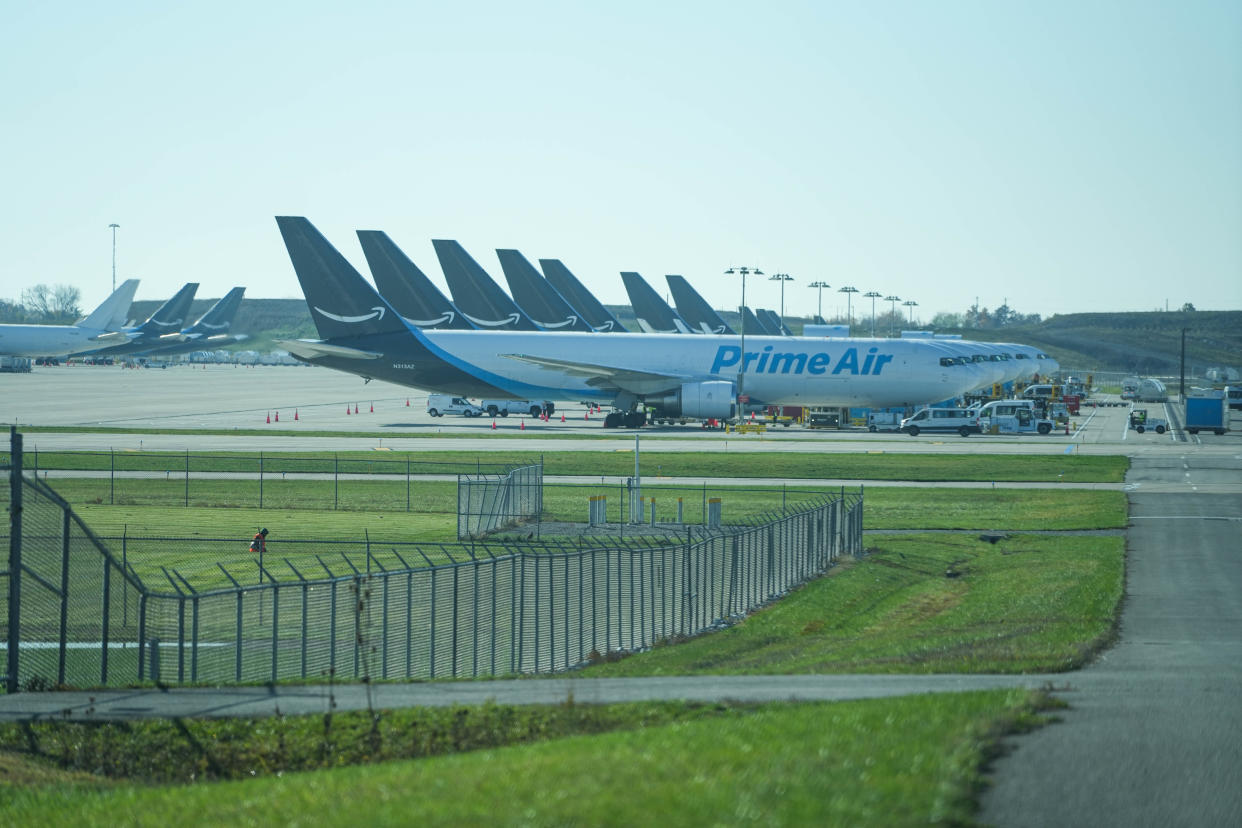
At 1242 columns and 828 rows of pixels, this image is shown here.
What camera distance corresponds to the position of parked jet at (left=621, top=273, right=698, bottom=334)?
127312mm

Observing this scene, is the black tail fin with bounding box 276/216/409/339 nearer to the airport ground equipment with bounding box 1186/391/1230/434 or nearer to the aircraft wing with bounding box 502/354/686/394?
the aircraft wing with bounding box 502/354/686/394

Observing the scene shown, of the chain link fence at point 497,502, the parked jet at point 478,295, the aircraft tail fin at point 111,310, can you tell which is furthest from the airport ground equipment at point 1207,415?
the aircraft tail fin at point 111,310

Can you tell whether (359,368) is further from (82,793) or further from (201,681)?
(82,793)

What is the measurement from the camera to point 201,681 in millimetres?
16969

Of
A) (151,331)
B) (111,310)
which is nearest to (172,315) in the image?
(151,331)

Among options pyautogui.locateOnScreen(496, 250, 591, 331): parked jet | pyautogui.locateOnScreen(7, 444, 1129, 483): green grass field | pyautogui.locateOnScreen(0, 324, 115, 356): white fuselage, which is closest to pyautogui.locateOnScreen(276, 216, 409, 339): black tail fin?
pyautogui.locateOnScreen(7, 444, 1129, 483): green grass field

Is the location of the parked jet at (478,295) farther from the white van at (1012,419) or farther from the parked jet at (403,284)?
the white van at (1012,419)

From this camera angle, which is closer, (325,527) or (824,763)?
(824,763)

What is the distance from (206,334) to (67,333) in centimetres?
2200

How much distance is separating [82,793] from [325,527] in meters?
24.5

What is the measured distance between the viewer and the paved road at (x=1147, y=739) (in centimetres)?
957

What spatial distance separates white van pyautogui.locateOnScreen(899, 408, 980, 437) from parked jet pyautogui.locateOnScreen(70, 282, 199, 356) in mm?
113085

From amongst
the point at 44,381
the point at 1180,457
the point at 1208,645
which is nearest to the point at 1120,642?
the point at 1208,645

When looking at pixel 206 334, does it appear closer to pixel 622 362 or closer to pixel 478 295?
pixel 478 295
